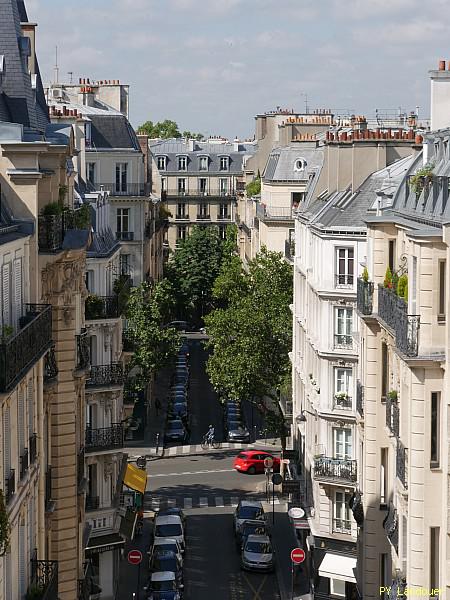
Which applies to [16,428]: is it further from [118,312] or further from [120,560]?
[120,560]

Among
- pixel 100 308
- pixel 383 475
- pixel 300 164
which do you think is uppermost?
pixel 300 164

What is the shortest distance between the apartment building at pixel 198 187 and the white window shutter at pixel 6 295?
113985mm

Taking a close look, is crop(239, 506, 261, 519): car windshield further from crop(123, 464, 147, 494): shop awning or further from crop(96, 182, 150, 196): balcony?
crop(96, 182, 150, 196): balcony

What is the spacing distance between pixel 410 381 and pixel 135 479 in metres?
29.9

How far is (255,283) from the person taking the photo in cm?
7419

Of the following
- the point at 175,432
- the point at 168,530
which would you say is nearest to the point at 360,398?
the point at 168,530

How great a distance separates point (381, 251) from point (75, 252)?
334 inches

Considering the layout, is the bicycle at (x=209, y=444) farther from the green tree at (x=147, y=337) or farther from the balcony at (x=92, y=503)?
the balcony at (x=92, y=503)

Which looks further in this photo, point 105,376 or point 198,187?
point 198,187

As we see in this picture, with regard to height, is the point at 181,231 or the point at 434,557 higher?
the point at 181,231

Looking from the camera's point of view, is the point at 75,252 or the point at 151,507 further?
the point at 151,507

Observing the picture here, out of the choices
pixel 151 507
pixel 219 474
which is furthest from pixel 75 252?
pixel 219 474

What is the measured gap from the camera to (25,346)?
26125 mm

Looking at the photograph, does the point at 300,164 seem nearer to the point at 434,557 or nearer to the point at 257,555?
the point at 257,555
